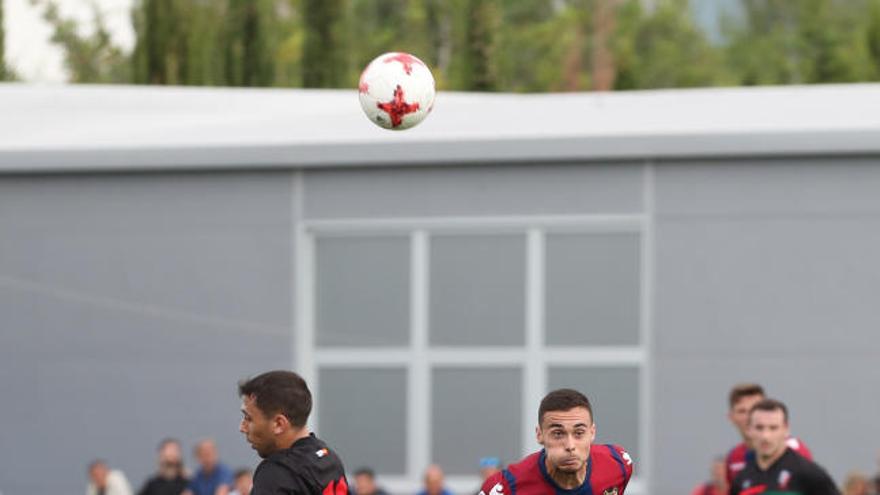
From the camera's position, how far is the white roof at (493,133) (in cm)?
1627

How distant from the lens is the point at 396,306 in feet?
56.7

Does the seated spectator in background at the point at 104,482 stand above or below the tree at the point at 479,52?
below

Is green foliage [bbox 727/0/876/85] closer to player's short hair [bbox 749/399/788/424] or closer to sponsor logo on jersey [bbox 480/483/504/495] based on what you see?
player's short hair [bbox 749/399/788/424]

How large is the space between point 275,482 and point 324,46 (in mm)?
22514

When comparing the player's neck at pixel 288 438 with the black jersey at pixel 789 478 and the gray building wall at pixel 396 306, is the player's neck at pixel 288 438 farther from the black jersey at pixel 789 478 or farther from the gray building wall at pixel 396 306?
the gray building wall at pixel 396 306

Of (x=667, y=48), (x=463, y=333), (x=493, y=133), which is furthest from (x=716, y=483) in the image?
(x=667, y=48)

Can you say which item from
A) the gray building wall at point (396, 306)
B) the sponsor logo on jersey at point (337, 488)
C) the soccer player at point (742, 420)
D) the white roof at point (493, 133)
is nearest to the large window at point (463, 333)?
the gray building wall at point (396, 306)

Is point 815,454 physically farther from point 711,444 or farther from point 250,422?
point 250,422

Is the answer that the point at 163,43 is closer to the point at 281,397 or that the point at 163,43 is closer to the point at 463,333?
the point at 463,333

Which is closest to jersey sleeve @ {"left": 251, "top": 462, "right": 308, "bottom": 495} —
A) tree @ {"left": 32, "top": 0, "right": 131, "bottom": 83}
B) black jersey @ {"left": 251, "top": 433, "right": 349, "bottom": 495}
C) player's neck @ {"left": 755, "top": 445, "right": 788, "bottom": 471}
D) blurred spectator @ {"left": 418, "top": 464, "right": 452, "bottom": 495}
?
black jersey @ {"left": 251, "top": 433, "right": 349, "bottom": 495}

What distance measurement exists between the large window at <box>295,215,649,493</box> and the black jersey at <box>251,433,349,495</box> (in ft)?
32.5

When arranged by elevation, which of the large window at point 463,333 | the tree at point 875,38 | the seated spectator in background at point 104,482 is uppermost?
the tree at point 875,38

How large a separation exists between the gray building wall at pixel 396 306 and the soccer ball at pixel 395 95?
6318mm

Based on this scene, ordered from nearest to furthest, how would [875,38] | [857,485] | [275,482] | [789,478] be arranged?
[275,482]
[789,478]
[857,485]
[875,38]
